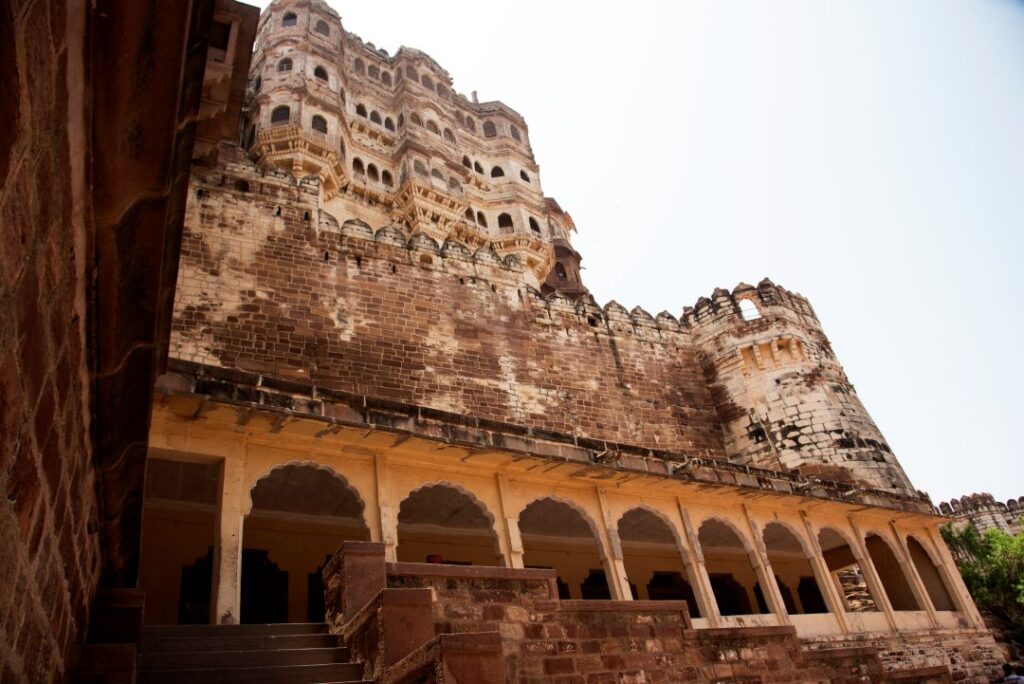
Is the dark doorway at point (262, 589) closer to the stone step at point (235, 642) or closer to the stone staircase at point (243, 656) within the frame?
the stone staircase at point (243, 656)

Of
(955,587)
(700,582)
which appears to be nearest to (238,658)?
(700,582)

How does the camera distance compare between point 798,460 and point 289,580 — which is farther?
point 798,460

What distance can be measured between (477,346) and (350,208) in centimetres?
Result: 1351

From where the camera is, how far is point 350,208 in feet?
90.4

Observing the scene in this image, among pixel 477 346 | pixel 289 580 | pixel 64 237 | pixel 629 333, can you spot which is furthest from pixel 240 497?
pixel 629 333

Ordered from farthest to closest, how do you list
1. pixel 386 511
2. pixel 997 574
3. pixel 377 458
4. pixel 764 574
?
pixel 997 574 < pixel 764 574 < pixel 377 458 < pixel 386 511

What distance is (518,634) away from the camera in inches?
242

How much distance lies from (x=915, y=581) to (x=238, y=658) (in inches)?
583

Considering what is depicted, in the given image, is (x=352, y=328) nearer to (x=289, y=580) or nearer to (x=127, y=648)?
(x=289, y=580)

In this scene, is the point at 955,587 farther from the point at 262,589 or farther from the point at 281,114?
the point at 281,114

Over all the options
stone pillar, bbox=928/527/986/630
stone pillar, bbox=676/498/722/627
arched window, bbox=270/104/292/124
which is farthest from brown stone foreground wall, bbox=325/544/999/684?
arched window, bbox=270/104/292/124

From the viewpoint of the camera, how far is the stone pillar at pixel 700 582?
11391 mm

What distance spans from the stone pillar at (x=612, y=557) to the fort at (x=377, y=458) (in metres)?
0.05

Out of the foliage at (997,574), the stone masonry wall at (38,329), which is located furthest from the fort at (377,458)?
the foliage at (997,574)
